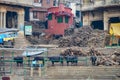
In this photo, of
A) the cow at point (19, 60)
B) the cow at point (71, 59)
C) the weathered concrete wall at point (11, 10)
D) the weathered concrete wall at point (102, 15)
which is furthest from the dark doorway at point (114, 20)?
the cow at point (19, 60)

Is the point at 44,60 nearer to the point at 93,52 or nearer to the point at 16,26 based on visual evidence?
the point at 93,52

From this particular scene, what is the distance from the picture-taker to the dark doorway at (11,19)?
41.8 metres

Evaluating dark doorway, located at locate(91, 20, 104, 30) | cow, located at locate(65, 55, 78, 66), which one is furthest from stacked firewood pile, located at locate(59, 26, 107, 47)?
cow, located at locate(65, 55, 78, 66)

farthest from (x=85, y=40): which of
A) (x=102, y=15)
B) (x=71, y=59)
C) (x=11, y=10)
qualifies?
(x=11, y=10)

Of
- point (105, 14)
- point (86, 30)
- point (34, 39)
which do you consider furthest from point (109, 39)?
point (34, 39)

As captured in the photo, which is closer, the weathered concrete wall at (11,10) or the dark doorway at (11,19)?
the weathered concrete wall at (11,10)

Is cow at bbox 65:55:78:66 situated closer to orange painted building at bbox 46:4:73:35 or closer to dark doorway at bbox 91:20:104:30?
Answer: orange painted building at bbox 46:4:73:35

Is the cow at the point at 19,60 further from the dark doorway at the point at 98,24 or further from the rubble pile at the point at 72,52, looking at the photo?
the dark doorway at the point at 98,24

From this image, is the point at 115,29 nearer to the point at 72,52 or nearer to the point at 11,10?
the point at 11,10

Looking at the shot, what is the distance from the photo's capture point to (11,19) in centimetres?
4234

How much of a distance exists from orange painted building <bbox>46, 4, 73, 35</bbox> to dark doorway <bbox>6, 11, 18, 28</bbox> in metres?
4.34

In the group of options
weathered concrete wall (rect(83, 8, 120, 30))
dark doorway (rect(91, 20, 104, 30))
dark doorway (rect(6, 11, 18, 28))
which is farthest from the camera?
dark doorway (rect(91, 20, 104, 30))

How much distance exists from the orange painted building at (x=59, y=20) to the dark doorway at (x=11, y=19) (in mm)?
4340

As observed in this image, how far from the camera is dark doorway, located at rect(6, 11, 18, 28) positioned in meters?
41.8
